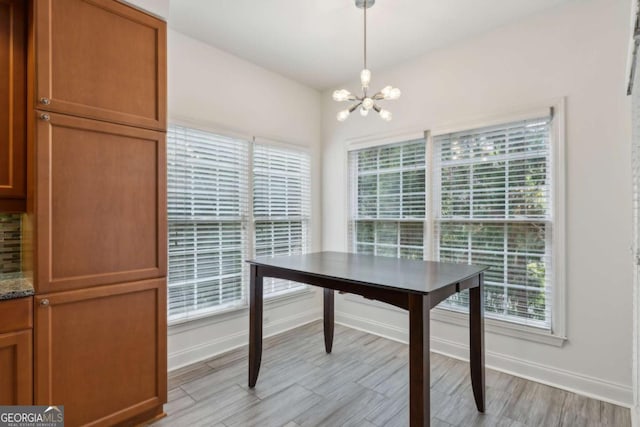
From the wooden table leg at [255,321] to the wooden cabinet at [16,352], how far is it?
1.25m

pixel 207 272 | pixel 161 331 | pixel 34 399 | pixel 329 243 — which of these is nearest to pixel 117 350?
pixel 161 331

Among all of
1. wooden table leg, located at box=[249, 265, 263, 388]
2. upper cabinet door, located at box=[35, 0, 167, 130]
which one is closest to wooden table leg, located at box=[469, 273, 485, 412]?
wooden table leg, located at box=[249, 265, 263, 388]

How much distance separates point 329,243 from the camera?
4.12m

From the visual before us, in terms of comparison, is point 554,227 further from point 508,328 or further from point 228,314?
point 228,314

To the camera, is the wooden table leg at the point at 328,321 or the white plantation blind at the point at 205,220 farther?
the wooden table leg at the point at 328,321

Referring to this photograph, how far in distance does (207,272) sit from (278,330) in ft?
3.59

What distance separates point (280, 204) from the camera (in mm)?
3719

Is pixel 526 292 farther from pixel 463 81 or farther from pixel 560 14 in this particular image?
pixel 560 14

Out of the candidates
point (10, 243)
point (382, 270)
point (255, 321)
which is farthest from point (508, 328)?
point (10, 243)

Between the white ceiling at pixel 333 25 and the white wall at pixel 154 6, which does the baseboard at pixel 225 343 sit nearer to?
the white wall at pixel 154 6

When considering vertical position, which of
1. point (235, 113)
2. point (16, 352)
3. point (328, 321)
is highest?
point (235, 113)

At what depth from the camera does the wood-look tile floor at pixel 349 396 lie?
2096 millimetres

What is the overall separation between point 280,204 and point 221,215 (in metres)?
0.76

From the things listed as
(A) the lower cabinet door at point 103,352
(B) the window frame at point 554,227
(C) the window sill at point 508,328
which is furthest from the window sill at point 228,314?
Answer: (B) the window frame at point 554,227
